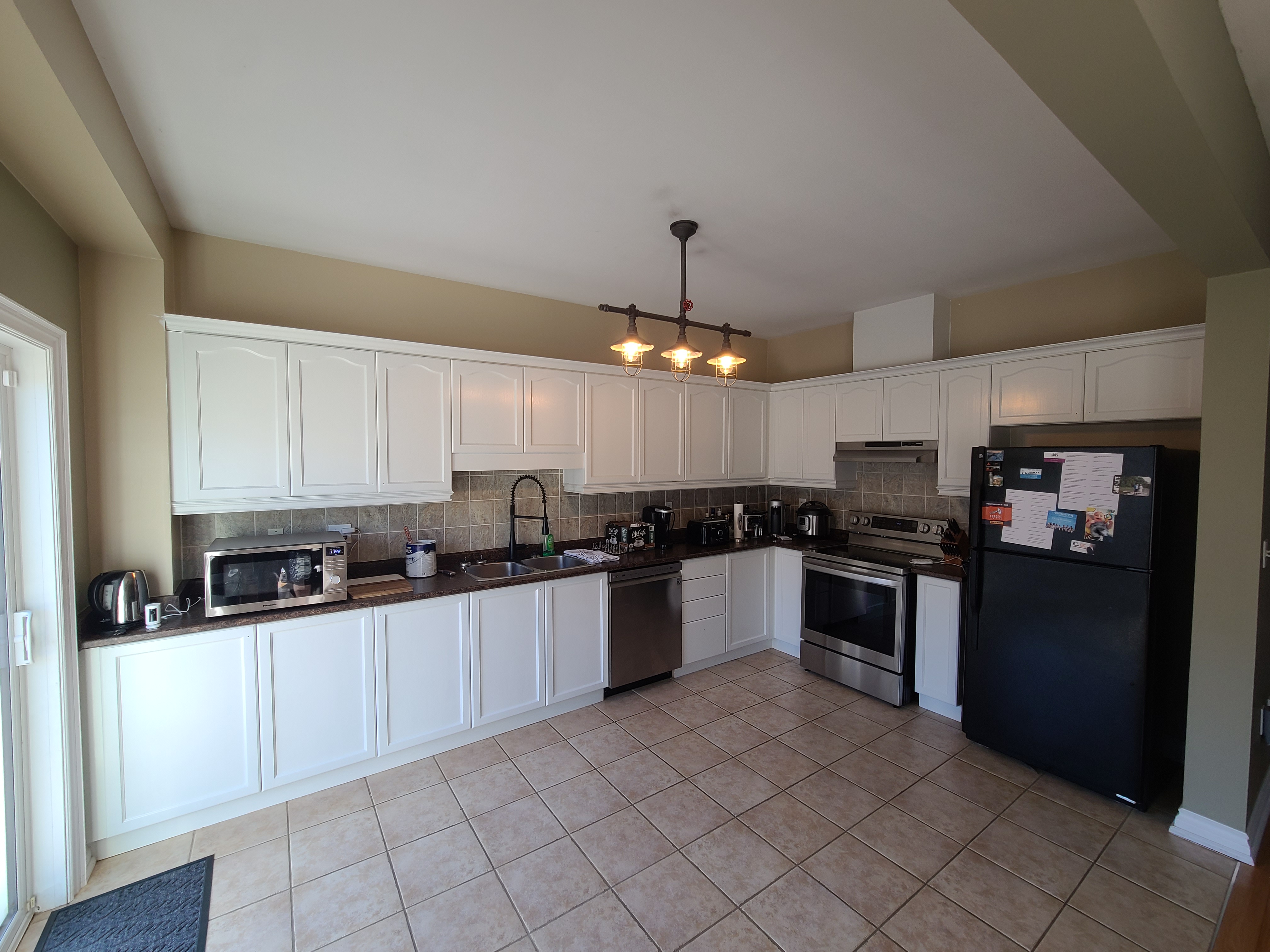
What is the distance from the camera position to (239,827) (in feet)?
7.44

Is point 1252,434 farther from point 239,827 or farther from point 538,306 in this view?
point 239,827

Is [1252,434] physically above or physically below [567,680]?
above

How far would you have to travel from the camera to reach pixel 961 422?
3.29 metres

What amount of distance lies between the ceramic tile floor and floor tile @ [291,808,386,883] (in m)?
0.01

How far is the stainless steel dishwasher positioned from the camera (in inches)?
132

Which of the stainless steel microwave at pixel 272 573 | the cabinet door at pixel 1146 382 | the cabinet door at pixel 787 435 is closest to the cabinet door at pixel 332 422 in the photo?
the stainless steel microwave at pixel 272 573

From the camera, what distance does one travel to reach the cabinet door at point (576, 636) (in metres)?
3.11

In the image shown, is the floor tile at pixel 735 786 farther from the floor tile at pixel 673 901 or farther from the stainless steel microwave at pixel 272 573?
the stainless steel microwave at pixel 272 573

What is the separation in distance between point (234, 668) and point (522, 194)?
2.37 m

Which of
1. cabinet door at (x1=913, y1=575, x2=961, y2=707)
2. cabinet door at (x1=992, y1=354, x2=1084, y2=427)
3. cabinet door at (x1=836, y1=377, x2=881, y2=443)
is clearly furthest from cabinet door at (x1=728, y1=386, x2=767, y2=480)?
cabinet door at (x1=992, y1=354, x2=1084, y2=427)

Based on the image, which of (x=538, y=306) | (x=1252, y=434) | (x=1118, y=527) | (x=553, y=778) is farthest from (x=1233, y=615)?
(x=538, y=306)

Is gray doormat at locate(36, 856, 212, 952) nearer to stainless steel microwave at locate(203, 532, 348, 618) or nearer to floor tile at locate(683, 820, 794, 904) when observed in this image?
stainless steel microwave at locate(203, 532, 348, 618)

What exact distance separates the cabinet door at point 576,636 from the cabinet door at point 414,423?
0.93 meters

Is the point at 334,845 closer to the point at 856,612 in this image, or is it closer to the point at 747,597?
the point at 747,597
